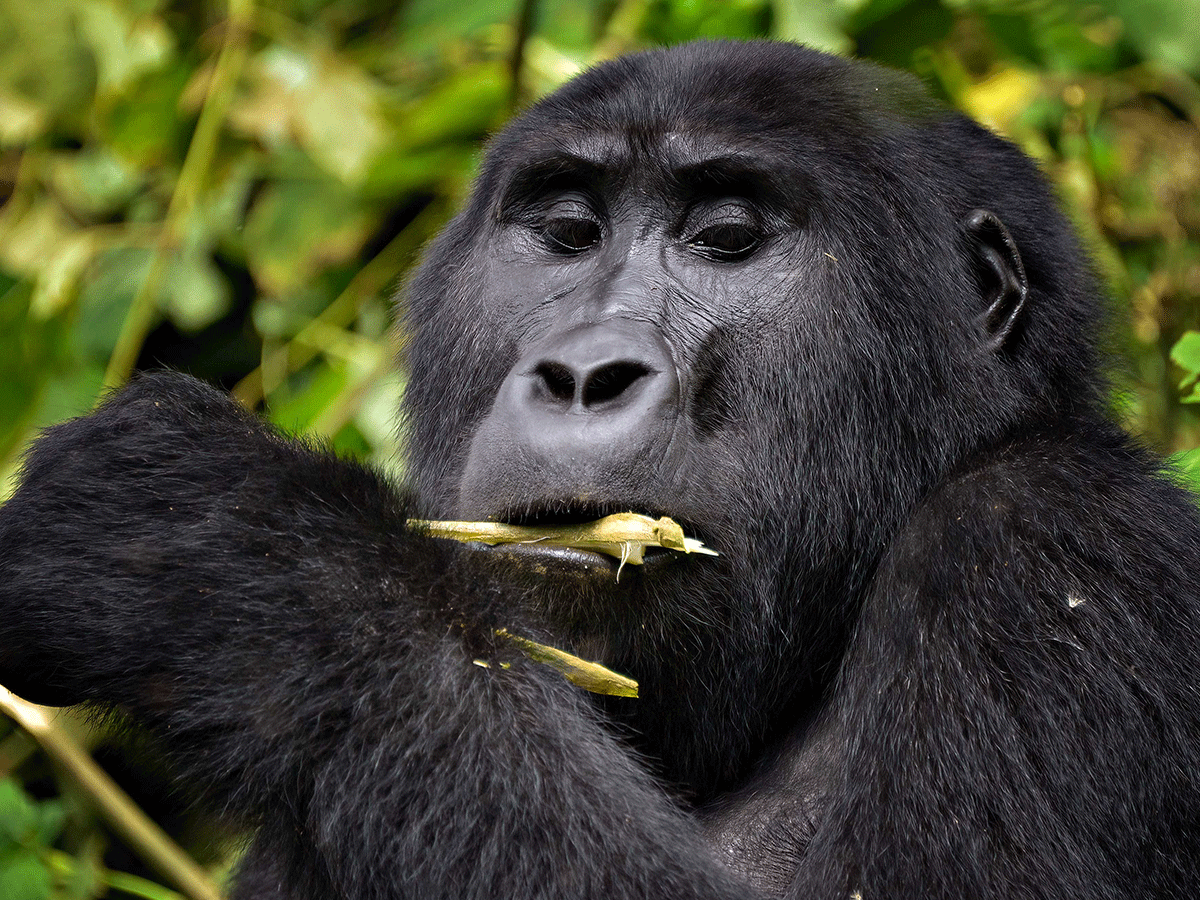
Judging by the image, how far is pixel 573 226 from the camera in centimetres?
278

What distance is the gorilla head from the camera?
2.33m

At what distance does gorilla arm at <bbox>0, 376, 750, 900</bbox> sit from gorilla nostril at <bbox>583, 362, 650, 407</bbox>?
0.36 meters

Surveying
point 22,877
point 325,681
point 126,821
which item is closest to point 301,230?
point 126,821

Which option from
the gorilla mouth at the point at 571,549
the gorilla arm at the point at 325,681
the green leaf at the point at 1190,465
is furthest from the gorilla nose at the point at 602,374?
the green leaf at the point at 1190,465

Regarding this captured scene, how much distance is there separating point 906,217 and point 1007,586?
0.85 meters

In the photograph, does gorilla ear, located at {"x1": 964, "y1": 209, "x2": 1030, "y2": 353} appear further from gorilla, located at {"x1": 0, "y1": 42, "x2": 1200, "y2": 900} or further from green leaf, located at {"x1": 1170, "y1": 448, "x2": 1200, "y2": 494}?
green leaf, located at {"x1": 1170, "y1": 448, "x2": 1200, "y2": 494}

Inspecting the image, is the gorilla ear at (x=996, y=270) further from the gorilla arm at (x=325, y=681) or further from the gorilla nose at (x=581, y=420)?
the gorilla arm at (x=325, y=681)

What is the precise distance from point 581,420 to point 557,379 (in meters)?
0.12

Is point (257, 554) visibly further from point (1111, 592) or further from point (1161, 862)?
point (1161, 862)

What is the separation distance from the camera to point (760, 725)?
8.41ft

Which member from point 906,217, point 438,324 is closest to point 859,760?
point 906,217

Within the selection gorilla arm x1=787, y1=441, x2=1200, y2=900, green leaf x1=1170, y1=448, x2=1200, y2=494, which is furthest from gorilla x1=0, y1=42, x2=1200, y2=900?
green leaf x1=1170, y1=448, x2=1200, y2=494

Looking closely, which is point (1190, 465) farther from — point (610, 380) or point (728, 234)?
point (610, 380)

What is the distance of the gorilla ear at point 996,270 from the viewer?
2717mm
